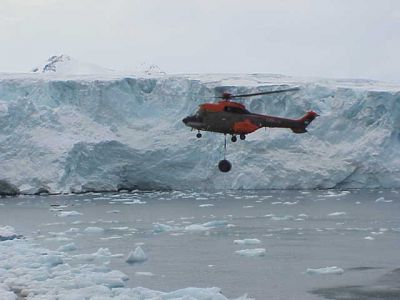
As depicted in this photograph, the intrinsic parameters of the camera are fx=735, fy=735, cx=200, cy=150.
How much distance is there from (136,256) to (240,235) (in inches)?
182

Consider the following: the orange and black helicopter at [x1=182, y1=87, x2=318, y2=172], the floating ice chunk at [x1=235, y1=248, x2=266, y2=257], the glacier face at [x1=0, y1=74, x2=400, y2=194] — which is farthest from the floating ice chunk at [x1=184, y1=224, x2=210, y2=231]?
the glacier face at [x1=0, y1=74, x2=400, y2=194]

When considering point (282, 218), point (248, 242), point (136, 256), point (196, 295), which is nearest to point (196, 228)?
point (248, 242)

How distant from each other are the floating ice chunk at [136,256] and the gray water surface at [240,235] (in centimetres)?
14

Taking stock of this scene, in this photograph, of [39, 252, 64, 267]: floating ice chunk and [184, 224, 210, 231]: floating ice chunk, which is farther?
[184, 224, 210, 231]: floating ice chunk

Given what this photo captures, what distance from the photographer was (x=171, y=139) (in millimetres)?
31844

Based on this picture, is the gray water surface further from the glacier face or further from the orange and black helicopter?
the orange and black helicopter

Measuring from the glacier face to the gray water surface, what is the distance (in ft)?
3.94

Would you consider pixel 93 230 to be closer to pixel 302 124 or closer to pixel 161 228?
pixel 161 228

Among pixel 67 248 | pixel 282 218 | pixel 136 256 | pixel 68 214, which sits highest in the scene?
pixel 136 256

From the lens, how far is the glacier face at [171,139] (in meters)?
30.5

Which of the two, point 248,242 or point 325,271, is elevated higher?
point 325,271

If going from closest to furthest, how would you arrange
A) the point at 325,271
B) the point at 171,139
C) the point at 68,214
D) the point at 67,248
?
the point at 325,271
the point at 67,248
the point at 68,214
the point at 171,139

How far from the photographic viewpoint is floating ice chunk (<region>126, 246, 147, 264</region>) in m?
14.1

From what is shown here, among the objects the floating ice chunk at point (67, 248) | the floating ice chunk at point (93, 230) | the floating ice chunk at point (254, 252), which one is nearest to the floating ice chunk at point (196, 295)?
the floating ice chunk at point (254, 252)
